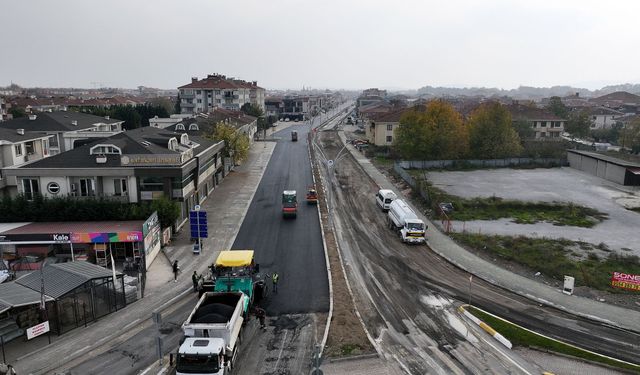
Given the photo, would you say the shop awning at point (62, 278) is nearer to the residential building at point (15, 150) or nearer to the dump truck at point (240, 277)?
the dump truck at point (240, 277)

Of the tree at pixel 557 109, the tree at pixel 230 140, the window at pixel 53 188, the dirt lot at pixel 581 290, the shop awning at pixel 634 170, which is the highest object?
the tree at pixel 557 109

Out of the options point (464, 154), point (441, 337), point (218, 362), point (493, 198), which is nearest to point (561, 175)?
point (464, 154)

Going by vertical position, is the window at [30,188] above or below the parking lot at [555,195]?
above

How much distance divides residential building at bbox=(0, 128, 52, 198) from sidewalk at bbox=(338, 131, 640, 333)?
119 feet

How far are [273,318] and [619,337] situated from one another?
17.1m

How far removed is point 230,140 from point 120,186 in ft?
91.2

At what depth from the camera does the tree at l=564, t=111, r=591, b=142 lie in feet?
326

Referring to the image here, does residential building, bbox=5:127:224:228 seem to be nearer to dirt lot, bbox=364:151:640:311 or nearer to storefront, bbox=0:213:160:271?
storefront, bbox=0:213:160:271

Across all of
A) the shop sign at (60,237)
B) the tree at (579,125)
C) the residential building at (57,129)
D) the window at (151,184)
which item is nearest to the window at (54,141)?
the residential building at (57,129)

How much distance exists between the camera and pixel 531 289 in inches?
1109

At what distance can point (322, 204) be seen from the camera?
4841 centimetres

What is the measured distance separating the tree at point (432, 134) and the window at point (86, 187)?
46.7 m

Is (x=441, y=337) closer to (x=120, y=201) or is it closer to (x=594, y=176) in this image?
(x=120, y=201)

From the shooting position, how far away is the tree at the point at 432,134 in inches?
2753
